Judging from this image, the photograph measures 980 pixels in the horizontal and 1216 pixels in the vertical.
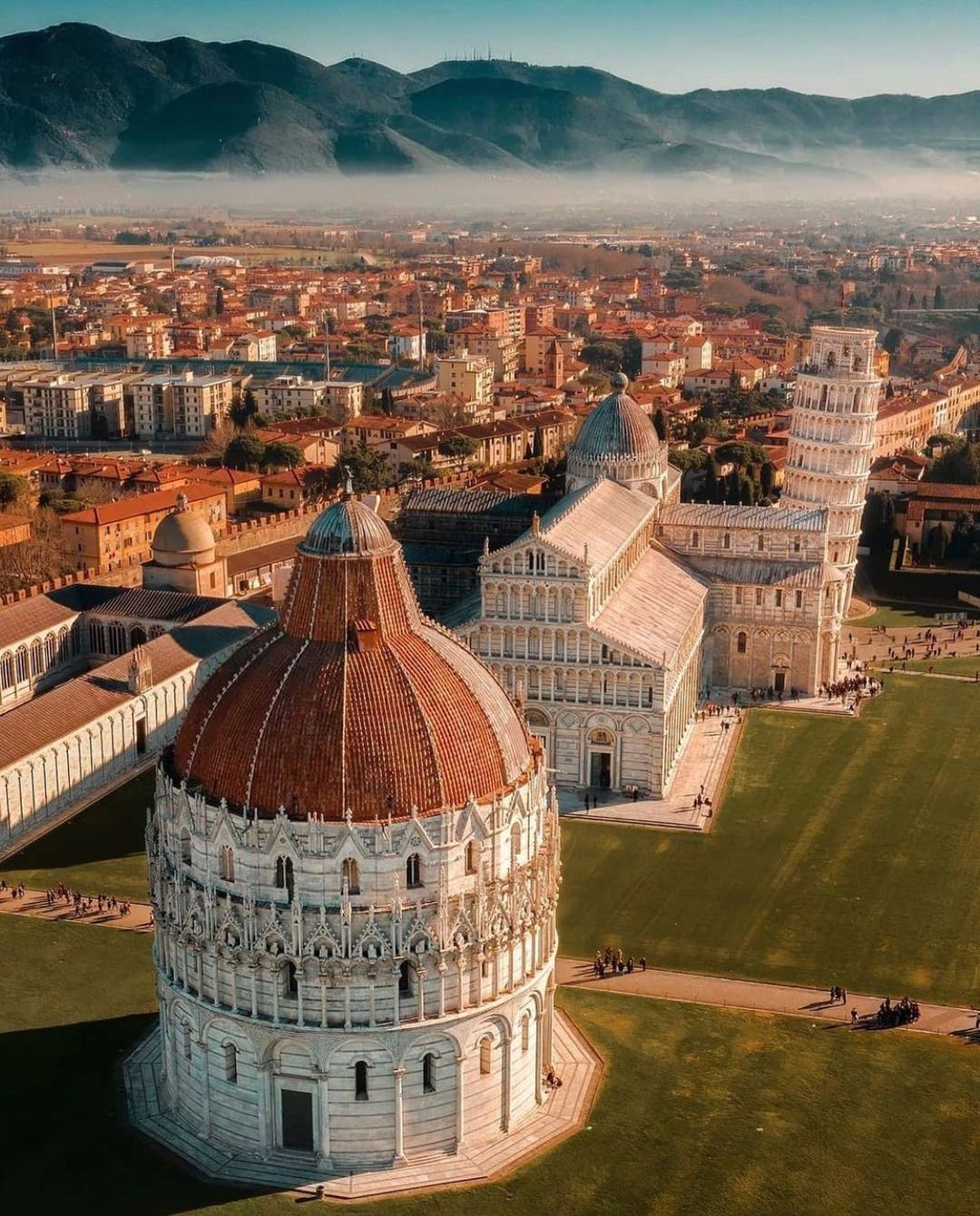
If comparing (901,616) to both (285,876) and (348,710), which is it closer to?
(348,710)

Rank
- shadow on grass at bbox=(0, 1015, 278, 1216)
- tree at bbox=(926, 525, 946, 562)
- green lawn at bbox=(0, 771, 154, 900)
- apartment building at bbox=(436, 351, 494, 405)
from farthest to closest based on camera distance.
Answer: apartment building at bbox=(436, 351, 494, 405), tree at bbox=(926, 525, 946, 562), green lawn at bbox=(0, 771, 154, 900), shadow on grass at bbox=(0, 1015, 278, 1216)

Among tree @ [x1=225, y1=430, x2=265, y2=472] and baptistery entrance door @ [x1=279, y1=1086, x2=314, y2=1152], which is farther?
tree @ [x1=225, y1=430, x2=265, y2=472]

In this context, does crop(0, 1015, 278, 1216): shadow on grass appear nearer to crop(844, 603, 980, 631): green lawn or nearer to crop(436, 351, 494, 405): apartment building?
crop(844, 603, 980, 631): green lawn

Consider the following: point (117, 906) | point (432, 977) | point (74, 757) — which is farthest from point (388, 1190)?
point (74, 757)

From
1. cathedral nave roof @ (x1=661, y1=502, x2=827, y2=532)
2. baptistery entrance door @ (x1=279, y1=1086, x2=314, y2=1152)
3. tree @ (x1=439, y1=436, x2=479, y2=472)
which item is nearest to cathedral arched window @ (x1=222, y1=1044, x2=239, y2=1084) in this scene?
baptistery entrance door @ (x1=279, y1=1086, x2=314, y2=1152)

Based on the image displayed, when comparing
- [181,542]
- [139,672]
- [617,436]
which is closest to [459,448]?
[617,436]

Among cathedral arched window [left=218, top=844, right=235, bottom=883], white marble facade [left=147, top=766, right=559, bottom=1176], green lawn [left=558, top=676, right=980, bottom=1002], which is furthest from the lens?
green lawn [left=558, top=676, right=980, bottom=1002]
